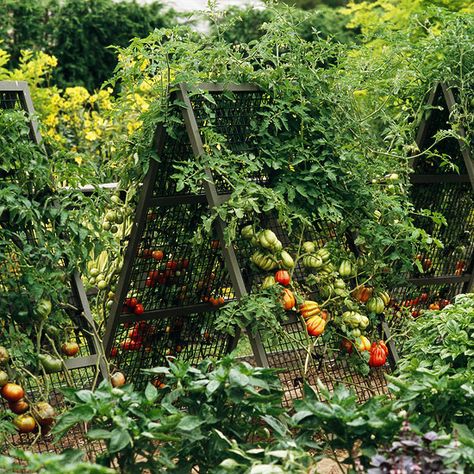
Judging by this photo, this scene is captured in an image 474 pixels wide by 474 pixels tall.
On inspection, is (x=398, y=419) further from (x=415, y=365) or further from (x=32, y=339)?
(x=32, y=339)

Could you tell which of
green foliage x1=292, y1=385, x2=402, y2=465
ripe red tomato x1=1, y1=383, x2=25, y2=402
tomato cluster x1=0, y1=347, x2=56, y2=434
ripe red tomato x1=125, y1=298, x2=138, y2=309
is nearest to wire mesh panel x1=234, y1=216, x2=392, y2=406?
ripe red tomato x1=125, y1=298, x2=138, y2=309

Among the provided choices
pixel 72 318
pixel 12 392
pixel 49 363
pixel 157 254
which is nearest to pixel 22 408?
pixel 12 392

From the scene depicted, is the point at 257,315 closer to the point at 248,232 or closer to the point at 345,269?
the point at 248,232

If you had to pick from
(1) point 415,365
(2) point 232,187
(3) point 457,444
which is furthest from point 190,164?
(3) point 457,444

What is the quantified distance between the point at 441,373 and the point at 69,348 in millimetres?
1460

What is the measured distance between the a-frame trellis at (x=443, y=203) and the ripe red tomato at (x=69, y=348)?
211 cm

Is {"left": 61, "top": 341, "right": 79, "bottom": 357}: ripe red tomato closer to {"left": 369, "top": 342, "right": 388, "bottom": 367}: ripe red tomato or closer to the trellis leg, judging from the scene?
the trellis leg

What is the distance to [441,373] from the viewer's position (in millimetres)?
3418

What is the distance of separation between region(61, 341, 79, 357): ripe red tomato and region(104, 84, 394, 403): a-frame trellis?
645 millimetres

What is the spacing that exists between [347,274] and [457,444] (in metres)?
1.81

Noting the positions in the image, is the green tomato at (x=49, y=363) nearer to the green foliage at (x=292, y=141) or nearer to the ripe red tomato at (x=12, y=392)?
the ripe red tomato at (x=12, y=392)

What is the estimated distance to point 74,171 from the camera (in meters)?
4.10

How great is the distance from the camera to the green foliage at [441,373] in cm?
313

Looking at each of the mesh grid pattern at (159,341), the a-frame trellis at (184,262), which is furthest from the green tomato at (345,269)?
the mesh grid pattern at (159,341)
